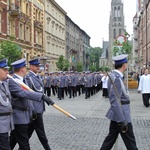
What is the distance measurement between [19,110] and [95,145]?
2579 mm

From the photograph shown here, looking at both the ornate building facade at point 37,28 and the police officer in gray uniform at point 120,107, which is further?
the ornate building facade at point 37,28

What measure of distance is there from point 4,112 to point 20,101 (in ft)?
2.78

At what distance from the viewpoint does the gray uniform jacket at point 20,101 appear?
17.5 ft

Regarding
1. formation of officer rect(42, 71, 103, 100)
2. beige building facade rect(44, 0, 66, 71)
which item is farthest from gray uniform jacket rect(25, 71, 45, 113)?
beige building facade rect(44, 0, 66, 71)

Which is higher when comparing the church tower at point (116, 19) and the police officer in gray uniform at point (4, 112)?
the church tower at point (116, 19)

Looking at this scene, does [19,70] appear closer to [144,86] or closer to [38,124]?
[38,124]

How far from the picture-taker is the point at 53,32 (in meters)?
58.3

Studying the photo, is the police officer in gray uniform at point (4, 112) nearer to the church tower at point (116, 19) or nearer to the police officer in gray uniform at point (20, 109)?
the police officer in gray uniform at point (20, 109)

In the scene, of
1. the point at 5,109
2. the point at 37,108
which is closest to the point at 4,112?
the point at 5,109

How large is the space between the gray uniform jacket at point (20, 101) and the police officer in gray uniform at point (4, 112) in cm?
35

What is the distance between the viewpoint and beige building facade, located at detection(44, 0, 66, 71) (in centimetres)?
5328

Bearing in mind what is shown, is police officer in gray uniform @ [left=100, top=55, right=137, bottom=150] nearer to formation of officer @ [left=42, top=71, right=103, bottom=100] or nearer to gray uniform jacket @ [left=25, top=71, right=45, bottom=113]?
gray uniform jacket @ [left=25, top=71, right=45, bottom=113]

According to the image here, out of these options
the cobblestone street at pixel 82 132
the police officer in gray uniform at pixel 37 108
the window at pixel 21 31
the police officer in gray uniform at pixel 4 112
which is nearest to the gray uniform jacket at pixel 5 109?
the police officer in gray uniform at pixel 4 112

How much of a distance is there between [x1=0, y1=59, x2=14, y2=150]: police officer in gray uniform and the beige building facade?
44789 millimetres
